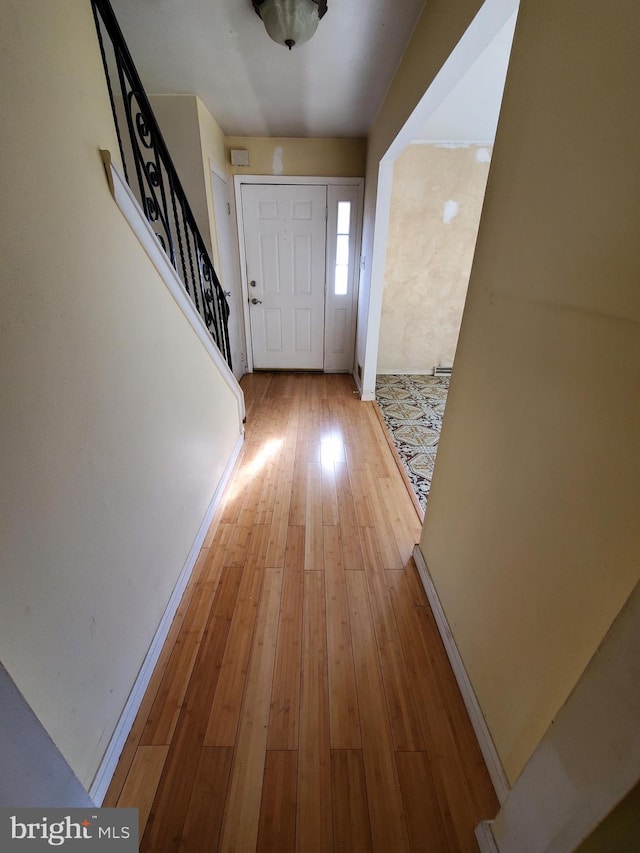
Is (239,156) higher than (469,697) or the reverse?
higher

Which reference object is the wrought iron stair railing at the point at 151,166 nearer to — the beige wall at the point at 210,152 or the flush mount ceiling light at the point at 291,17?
the beige wall at the point at 210,152

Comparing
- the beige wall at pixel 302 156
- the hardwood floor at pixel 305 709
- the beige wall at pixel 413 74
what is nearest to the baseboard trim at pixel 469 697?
the hardwood floor at pixel 305 709

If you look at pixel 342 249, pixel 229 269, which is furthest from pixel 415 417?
pixel 229 269

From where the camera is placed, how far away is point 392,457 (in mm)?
2656

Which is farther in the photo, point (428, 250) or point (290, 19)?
point (428, 250)

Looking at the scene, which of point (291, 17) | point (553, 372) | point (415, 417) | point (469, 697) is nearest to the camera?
point (553, 372)

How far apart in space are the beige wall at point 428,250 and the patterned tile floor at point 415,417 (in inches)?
14.6

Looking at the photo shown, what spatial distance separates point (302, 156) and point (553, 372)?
3808 mm

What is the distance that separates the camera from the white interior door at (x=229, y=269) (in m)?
3.29

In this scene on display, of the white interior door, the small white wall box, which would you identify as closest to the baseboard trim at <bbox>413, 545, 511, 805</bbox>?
the white interior door

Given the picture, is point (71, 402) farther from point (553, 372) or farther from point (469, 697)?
point (469, 697)

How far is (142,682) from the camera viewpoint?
1182 mm

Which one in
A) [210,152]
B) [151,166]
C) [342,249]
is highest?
[210,152]

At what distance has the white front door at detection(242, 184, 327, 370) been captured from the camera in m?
3.64
